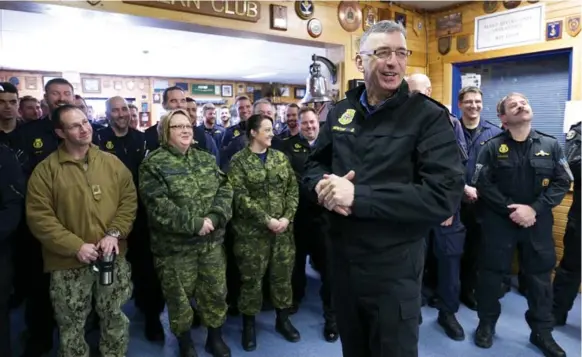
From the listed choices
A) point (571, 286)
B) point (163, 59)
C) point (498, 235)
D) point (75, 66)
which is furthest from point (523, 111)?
point (75, 66)

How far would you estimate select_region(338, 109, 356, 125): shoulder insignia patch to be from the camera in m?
1.38

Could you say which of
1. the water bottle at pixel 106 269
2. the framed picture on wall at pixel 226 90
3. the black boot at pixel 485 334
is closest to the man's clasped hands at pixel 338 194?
the water bottle at pixel 106 269

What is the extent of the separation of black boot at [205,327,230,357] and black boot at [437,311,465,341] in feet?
4.52

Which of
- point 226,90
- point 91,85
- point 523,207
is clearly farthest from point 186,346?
point 226,90

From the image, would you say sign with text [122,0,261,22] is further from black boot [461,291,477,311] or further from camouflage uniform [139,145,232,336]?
black boot [461,291,477,311]

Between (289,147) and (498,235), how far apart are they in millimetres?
1463

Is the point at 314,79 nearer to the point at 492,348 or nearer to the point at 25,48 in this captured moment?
the point at 492,348

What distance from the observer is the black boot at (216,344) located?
7.82 feet

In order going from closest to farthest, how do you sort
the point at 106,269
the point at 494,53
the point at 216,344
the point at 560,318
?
the point at 106,269 → the point at 216,344 → the point at 560,318 → the point at 494,53

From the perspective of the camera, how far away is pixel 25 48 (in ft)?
21.1

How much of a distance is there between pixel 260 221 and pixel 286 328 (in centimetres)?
75

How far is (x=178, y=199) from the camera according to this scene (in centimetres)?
218

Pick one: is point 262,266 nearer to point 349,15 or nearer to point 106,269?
point 106,269

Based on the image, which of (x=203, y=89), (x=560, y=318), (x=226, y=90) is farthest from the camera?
(x=226, y=90)
